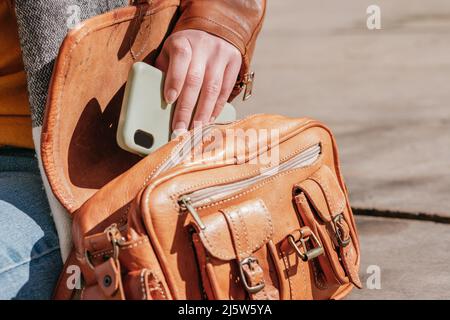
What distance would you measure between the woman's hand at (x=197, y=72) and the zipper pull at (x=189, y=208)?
1.02 feet

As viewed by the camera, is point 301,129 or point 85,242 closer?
point 85,242

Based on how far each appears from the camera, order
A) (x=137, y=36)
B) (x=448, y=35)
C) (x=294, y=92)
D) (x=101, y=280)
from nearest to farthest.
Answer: (x=101, y=280) → (x=137, y=36) → (x=294, y=92) → (x=448, y=35)

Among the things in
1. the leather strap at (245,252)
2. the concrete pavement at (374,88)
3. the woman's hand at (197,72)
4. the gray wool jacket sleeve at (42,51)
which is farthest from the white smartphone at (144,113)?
the concrete pavement at (374,88)

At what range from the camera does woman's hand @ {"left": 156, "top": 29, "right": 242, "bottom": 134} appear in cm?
180

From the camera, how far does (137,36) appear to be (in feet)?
6.03

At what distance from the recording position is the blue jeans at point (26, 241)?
5.26 ft

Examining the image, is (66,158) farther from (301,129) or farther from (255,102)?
(255,102)

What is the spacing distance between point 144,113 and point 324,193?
46 centimetres

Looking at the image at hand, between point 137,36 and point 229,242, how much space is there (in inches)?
22.2

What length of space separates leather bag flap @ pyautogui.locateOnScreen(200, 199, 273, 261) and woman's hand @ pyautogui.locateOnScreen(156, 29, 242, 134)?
29 cm

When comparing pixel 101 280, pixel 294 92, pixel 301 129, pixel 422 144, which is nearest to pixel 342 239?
pixel 301 129

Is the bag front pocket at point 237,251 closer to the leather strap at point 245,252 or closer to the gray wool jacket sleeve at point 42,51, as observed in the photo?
the leather strap at point 245,252

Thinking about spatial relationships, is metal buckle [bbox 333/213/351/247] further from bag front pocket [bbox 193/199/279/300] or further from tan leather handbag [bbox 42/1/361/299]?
bag front pocket [bbox 193/199/279/300]

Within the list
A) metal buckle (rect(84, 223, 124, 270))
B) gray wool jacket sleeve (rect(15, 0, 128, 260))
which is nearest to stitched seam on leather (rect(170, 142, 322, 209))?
metal buckle (rect(84, 223, 124, 270))
